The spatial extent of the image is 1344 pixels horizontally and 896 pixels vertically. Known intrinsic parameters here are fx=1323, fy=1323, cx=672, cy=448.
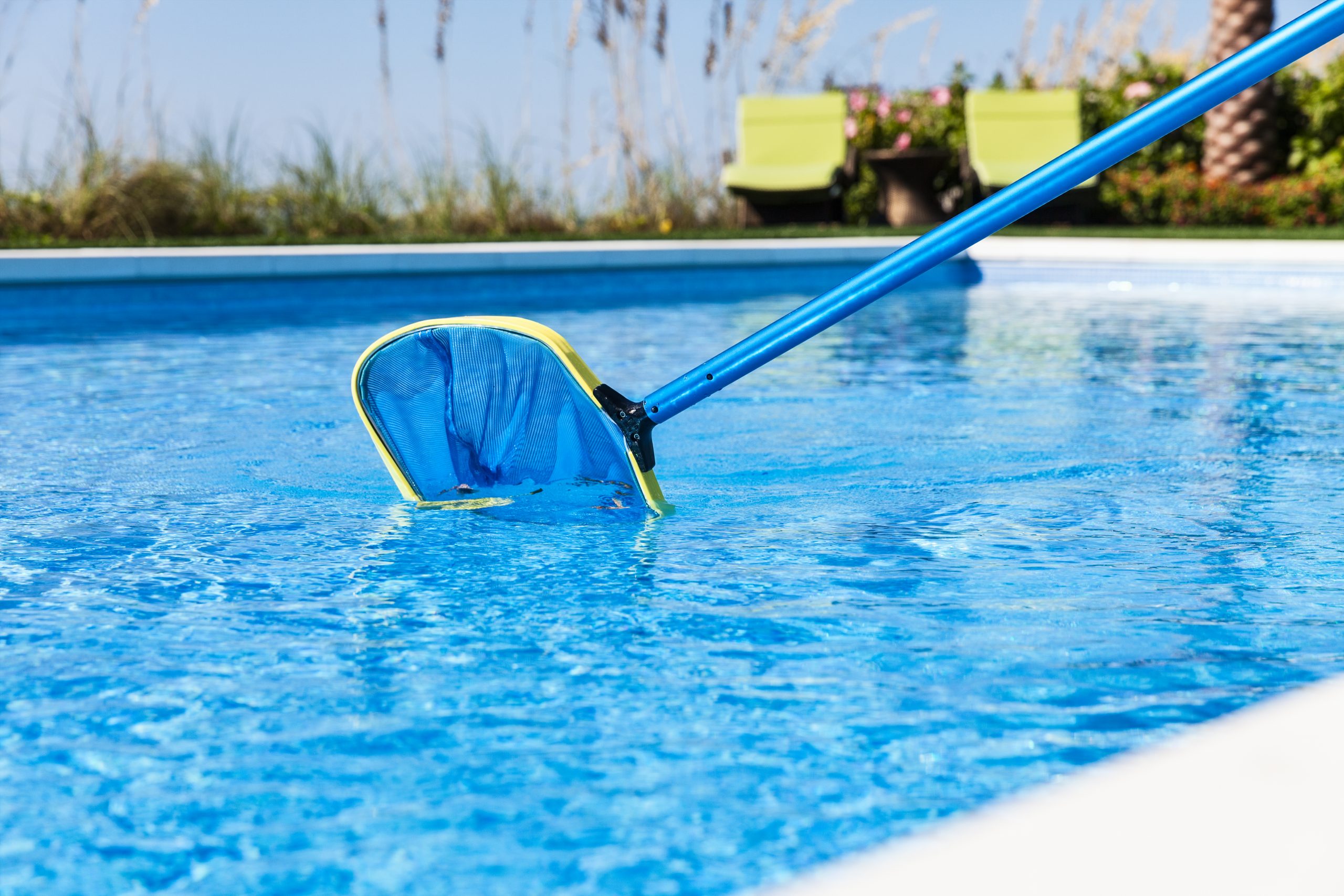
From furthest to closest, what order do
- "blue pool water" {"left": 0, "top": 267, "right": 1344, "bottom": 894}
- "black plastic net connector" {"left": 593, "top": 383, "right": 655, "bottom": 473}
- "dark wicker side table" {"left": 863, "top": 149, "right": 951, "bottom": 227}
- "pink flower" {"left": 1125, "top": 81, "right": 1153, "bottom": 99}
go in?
"pink flower" {"left": 1125, "top": 81, "right": 1153, "bottom": 99}
"dark wicker side table" {"left": 863, "top": 149, "right": 951, "bottom": 227}
"black plastic net connector" {"left": 593, "top": 383, "right": 655, "bottom": 473}
"blue pool water" {"left": 0, "top": 267, "right": 1344, "bottom": 894}

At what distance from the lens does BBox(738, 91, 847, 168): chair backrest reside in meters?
10.3

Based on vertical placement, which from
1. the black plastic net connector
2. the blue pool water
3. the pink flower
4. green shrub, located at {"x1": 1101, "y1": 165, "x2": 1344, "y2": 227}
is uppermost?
the pink flower

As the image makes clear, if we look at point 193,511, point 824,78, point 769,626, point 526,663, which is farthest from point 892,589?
point 824,78

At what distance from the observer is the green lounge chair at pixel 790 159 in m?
9.99

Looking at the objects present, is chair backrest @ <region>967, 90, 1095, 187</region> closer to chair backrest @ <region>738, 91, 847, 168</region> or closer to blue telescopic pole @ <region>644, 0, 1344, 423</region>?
chair backrest @ <region>738, 91, 847, 168</region>

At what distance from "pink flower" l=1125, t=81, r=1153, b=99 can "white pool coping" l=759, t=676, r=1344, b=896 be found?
10873mm

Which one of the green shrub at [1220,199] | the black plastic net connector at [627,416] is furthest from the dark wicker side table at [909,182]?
the black plastic net connector at [627,416]

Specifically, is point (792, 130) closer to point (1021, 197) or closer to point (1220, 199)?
point (1220, 199)

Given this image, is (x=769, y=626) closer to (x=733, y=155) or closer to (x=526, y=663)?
(x=526, y=663)

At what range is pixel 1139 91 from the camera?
10930 mm

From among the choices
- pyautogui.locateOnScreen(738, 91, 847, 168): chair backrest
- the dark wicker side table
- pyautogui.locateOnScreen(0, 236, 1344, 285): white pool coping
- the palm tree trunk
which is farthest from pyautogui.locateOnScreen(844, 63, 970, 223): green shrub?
pyautogui.locateOnScreen(0, 236, 1344, 285): white pool coping

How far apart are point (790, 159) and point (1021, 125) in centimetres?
190

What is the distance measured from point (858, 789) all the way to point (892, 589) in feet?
2.42

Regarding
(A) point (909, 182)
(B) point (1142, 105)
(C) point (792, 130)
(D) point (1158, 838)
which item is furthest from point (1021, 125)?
(D) point (1158, 838)
